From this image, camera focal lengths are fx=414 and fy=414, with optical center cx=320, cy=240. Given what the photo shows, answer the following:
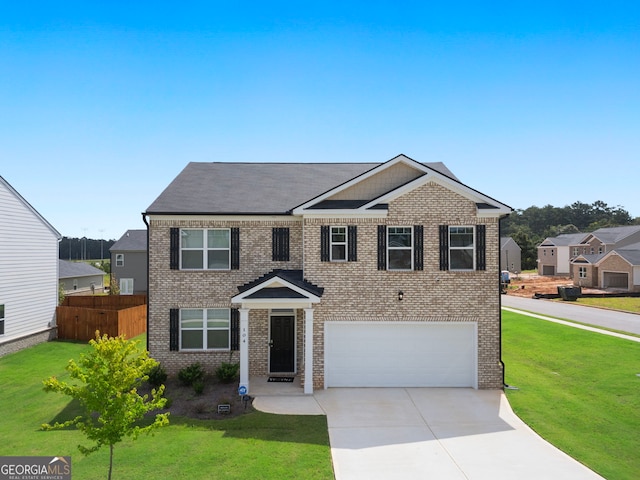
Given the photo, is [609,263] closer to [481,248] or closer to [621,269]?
[621,269]

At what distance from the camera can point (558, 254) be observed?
64562 mm

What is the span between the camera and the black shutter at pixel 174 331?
594 inches

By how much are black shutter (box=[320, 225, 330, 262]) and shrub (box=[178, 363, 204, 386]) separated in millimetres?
5735

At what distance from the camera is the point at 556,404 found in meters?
12.3

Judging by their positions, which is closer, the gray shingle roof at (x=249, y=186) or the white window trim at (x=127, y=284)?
the gray shingle roof at (x=249, y=186)

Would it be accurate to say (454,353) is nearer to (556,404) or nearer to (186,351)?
(556,404)

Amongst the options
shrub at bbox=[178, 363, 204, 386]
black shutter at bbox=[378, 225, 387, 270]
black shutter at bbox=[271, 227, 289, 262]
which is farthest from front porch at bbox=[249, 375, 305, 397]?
black shutter at bbox=[378, 225, 387, 270]

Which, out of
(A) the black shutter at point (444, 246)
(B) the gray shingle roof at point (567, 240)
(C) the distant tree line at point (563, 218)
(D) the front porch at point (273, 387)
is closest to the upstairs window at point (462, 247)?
(A) the black shutter at point (444, 246)

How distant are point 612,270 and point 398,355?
4263 centimetres

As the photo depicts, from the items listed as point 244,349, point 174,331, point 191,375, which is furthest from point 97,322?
point 244,349

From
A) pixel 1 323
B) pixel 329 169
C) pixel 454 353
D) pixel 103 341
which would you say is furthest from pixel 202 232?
pixel 1 323

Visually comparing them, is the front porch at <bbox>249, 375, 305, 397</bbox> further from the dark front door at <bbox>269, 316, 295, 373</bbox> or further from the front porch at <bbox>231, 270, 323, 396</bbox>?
the dark front door at <bbox>269, 316, 295, 373</bbox>

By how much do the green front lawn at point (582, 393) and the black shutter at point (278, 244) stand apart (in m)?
8.91

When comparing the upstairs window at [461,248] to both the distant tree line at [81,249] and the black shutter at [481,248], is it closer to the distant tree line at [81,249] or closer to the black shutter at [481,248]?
the black shutter at [481,248]
